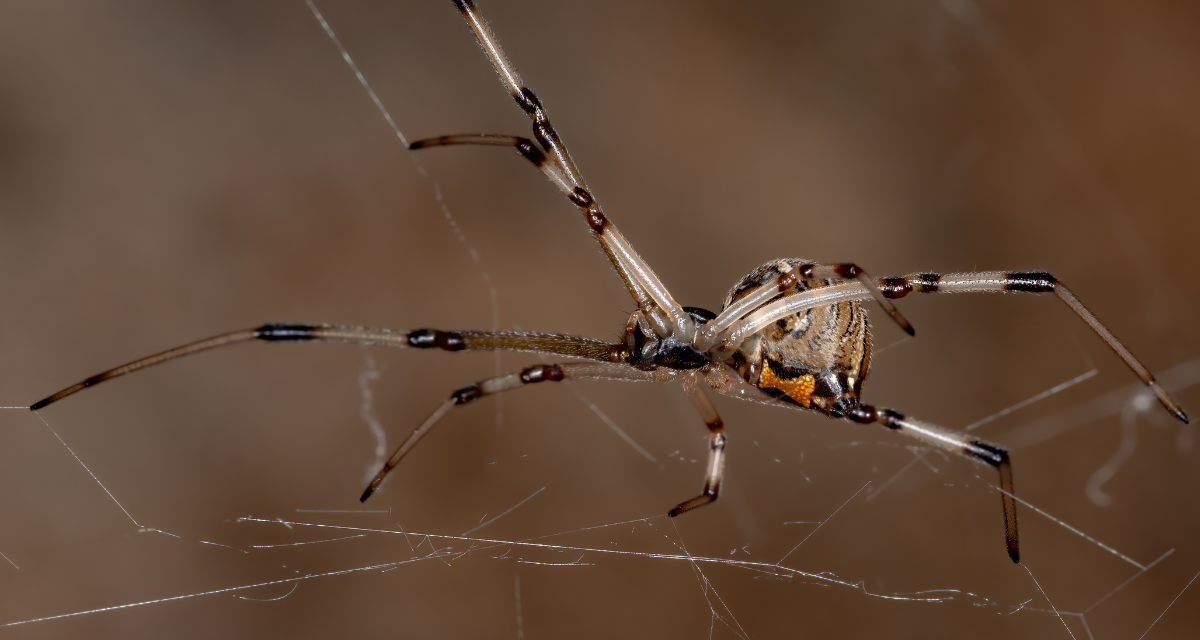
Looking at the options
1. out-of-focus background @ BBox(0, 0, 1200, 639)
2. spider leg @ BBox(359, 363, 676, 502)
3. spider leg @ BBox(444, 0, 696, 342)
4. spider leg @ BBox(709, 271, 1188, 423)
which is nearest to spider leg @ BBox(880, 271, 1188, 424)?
spider leg @ BBox(709, 271, 1188, 423)

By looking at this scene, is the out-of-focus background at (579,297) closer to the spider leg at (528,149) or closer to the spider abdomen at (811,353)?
the spider abdomen at (811,353)

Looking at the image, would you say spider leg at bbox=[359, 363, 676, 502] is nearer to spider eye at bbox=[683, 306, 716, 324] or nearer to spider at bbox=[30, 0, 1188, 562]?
spider at bbox=[30, 0, 1188, 562]

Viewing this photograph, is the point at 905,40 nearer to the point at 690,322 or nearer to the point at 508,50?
the point at 508,50

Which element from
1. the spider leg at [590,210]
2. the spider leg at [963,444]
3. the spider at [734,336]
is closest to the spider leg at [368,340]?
the spider at [734,336]

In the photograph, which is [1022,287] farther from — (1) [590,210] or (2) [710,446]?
(1) [590,210]

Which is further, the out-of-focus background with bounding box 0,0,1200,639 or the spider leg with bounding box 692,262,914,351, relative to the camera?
the out-of-focus background with bounding box 0,0,1200,639

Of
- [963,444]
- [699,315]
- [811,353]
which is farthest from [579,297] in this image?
[963,444]

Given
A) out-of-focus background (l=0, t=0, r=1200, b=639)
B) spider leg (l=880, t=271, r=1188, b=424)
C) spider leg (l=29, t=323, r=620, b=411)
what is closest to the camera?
spider leg (l=29, t=323, r=620, b=411)

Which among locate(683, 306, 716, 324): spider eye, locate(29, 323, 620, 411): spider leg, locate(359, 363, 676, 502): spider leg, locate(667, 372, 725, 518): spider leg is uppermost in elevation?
locate(29, 323, 620, 411): spider leg
